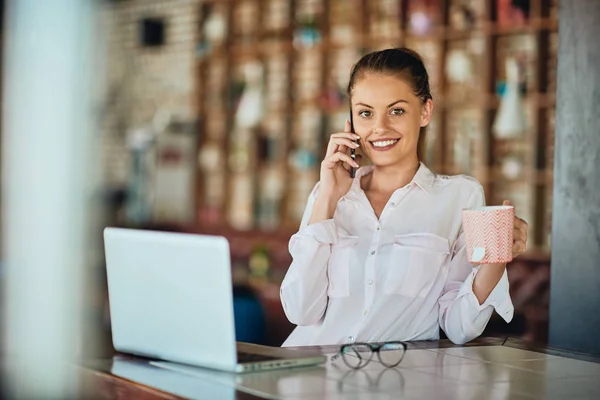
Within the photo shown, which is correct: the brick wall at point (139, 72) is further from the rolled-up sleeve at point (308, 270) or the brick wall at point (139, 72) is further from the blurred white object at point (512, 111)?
the rolled-up sleeve at point (308, 270)

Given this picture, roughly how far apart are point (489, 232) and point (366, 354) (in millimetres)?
382

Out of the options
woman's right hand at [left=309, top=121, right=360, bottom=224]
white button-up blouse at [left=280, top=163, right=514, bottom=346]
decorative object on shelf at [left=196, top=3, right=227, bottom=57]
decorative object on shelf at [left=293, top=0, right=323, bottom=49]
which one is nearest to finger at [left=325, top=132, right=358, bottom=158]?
woman's right hand at [left=309, top=121, right=360, bottom=224]

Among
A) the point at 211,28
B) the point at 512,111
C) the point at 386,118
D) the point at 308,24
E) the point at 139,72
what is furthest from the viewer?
the point at 139,72

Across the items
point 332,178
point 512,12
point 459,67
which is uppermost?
point 512,12

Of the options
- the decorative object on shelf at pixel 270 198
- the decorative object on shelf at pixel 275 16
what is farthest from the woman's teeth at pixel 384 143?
the decorative object on shelf at pixel 275 16

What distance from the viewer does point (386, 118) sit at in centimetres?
283

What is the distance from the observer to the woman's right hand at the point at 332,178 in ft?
9.03

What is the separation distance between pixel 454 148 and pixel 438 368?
15.7ft

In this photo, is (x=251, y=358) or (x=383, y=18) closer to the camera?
(x=251, y=358)

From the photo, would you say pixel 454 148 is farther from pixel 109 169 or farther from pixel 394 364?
pixel 394 364

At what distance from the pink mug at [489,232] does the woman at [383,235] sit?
0.40 m

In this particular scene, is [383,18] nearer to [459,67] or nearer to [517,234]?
[459,67]

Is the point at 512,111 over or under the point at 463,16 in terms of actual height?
under

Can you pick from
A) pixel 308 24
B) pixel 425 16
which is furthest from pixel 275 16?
pixel 425 16
